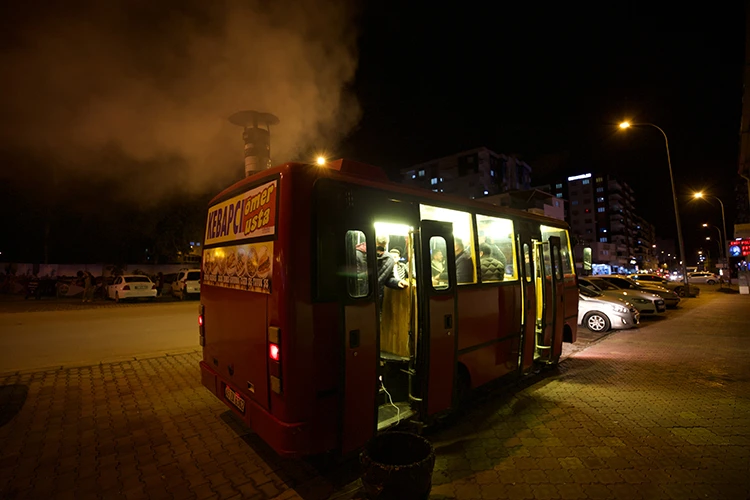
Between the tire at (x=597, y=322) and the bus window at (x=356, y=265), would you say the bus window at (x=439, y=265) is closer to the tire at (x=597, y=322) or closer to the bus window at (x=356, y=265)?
the bus window at (x=356, y=265)

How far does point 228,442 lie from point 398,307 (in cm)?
244

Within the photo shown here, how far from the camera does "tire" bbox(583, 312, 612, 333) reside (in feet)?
34.6

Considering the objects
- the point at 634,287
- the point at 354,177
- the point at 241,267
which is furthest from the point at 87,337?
the point at 634,287

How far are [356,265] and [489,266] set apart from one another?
240 cm

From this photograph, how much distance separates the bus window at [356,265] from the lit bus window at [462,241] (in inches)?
52.1

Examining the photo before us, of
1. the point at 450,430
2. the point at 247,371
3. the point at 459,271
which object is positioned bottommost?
the point at 450,430

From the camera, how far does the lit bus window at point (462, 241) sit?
15.1ft

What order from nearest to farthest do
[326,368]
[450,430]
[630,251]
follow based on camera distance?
[326,368], [450,430], [630,251]

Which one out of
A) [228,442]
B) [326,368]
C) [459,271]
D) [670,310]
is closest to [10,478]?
[228,442]

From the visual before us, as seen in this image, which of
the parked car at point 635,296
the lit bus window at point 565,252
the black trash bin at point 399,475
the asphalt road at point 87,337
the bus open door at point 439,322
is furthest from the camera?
the parked car at point 635,296

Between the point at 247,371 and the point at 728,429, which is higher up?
the point at 247,371

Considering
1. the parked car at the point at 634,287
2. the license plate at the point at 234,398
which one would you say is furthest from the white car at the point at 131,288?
the parked car at the point at 634,287

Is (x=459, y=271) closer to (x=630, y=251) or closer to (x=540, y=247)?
(x=540, y=247)

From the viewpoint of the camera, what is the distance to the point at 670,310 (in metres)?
15.4
